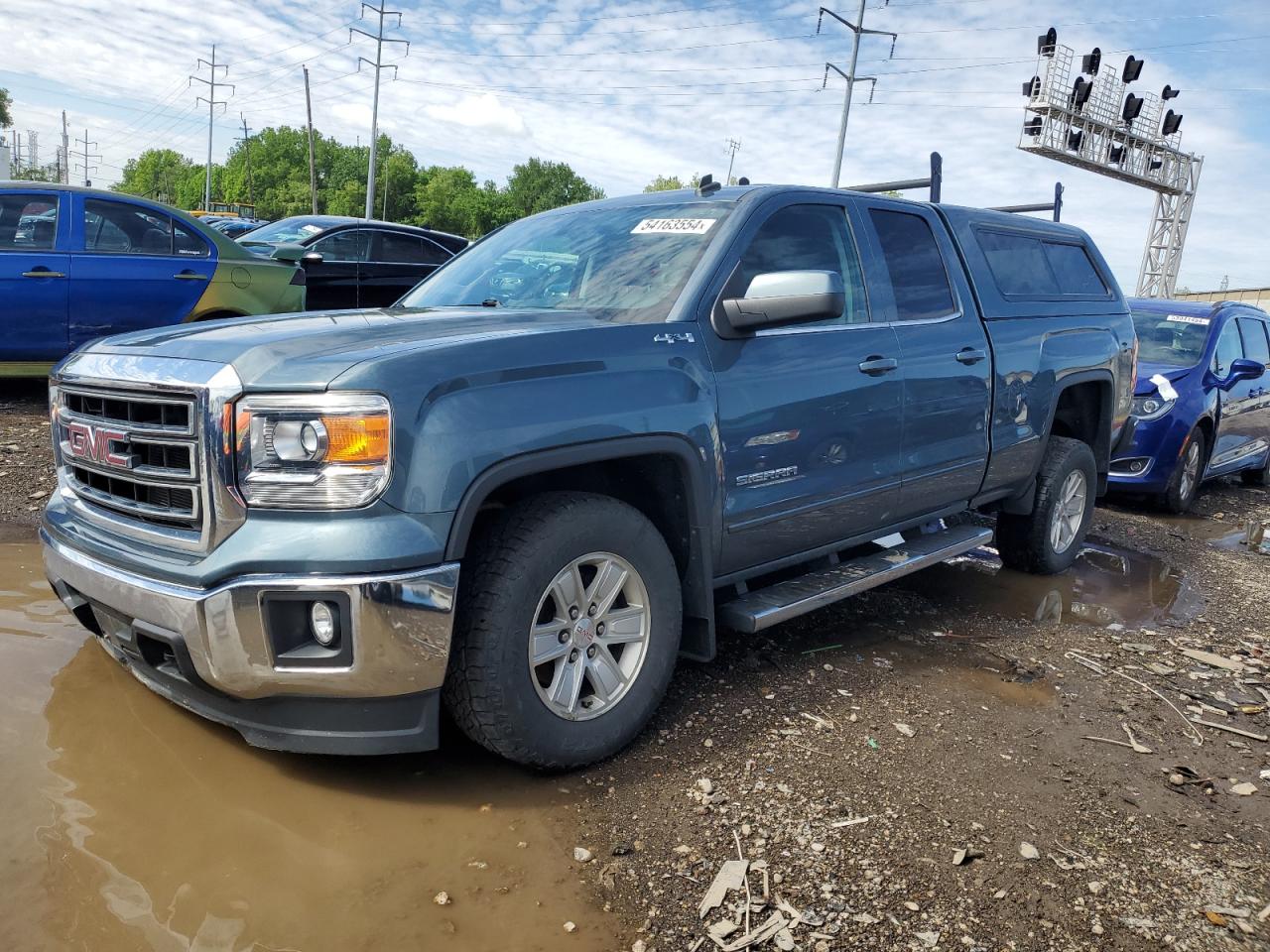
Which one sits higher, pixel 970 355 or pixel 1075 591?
pixel 970 355

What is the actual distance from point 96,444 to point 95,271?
17.5 ft

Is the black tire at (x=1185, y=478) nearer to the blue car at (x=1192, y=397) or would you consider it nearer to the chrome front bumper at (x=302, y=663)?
the blue car at (x=1192, y=397)

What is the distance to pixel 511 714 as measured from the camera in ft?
9.46

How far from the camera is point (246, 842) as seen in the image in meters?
2.69

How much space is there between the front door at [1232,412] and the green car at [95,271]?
8.23 meters

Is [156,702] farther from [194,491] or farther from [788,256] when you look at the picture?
[788,256]

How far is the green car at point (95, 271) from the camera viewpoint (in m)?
7.36

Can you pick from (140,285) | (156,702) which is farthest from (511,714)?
(140,285)

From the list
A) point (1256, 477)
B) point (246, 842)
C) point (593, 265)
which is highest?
point (593, 265)

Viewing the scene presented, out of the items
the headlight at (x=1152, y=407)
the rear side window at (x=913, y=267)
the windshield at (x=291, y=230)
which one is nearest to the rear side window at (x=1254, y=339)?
the headlight at (x=1152, y=407)

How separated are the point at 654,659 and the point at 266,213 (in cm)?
10965

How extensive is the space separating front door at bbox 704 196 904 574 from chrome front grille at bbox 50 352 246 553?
1586 millimetres

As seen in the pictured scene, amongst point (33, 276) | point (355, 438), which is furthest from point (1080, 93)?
point (355, 438)

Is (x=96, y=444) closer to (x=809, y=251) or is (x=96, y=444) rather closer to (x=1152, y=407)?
(x=809, y=251)
